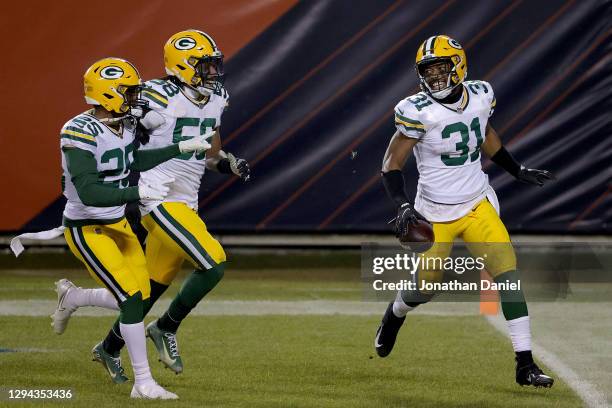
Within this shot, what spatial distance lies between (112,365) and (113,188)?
1020 millimetres

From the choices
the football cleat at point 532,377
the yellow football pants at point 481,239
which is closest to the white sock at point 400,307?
the yellow football pants at point 481,239

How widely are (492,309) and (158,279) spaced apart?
2.92 metres

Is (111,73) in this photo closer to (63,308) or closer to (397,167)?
(63,308)

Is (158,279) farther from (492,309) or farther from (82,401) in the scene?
(492,309)

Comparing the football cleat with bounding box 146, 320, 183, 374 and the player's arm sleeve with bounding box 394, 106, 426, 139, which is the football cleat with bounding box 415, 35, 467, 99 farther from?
the football cleat with bounding box 146, 320, 183, 374

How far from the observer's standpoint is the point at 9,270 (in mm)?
11078

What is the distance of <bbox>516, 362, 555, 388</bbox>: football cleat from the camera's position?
5789 mm

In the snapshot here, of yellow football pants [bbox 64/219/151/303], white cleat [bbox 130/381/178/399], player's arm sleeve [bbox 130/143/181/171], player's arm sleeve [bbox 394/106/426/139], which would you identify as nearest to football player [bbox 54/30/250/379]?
player's arm sleeve [bbox 130/143/181/171]

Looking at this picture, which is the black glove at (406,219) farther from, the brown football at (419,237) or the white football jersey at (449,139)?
the white football jersey at (449,139)

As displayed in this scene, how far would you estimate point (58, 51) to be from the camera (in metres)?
10.5

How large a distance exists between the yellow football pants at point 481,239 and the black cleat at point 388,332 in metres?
0.39

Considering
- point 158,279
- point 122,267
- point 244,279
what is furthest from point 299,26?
point 122,267

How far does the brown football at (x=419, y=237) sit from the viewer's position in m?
6.22

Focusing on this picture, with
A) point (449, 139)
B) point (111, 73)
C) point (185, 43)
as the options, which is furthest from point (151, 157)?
point (449, 139)
